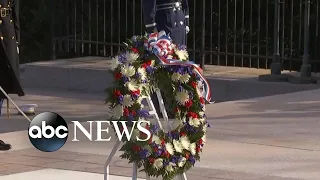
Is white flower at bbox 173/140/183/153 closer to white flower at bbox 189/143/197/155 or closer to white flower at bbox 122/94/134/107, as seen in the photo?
white flower at bbox 189/143/197/155

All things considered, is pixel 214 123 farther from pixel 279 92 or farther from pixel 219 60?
pixel 219 60

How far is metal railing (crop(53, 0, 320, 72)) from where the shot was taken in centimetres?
1526

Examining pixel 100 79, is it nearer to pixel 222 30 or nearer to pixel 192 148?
pixel 222 30

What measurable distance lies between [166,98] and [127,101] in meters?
0.37

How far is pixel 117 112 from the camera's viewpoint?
749cm

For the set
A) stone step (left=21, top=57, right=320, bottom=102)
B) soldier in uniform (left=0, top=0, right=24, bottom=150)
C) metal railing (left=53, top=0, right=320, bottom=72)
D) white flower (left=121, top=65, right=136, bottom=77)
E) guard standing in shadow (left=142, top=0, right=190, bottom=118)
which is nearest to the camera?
white flower (left=121, top=65, right=136, bottom=77)

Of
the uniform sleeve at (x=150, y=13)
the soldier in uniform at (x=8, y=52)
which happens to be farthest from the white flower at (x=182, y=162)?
the uniform sleeve at (x=150, y=13)

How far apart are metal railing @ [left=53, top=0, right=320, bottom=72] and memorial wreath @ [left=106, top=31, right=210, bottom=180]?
23.3 ft

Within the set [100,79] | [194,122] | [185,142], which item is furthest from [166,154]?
[100,79]

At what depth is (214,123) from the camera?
1145 cm

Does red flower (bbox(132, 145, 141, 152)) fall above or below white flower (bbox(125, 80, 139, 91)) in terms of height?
below

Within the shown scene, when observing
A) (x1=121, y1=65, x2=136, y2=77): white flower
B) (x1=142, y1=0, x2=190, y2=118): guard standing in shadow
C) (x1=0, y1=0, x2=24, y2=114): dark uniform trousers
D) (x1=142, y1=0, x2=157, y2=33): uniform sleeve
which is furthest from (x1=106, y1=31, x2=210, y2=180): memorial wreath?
(x1=142, y1=0, x2=190, y2=118): guard standing in shadow

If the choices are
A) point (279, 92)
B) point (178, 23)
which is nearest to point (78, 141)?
point (178, 23)

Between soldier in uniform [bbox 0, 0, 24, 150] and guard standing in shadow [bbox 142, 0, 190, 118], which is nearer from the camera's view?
soldier in uniform [bbox 0, 0, 24, 150]
